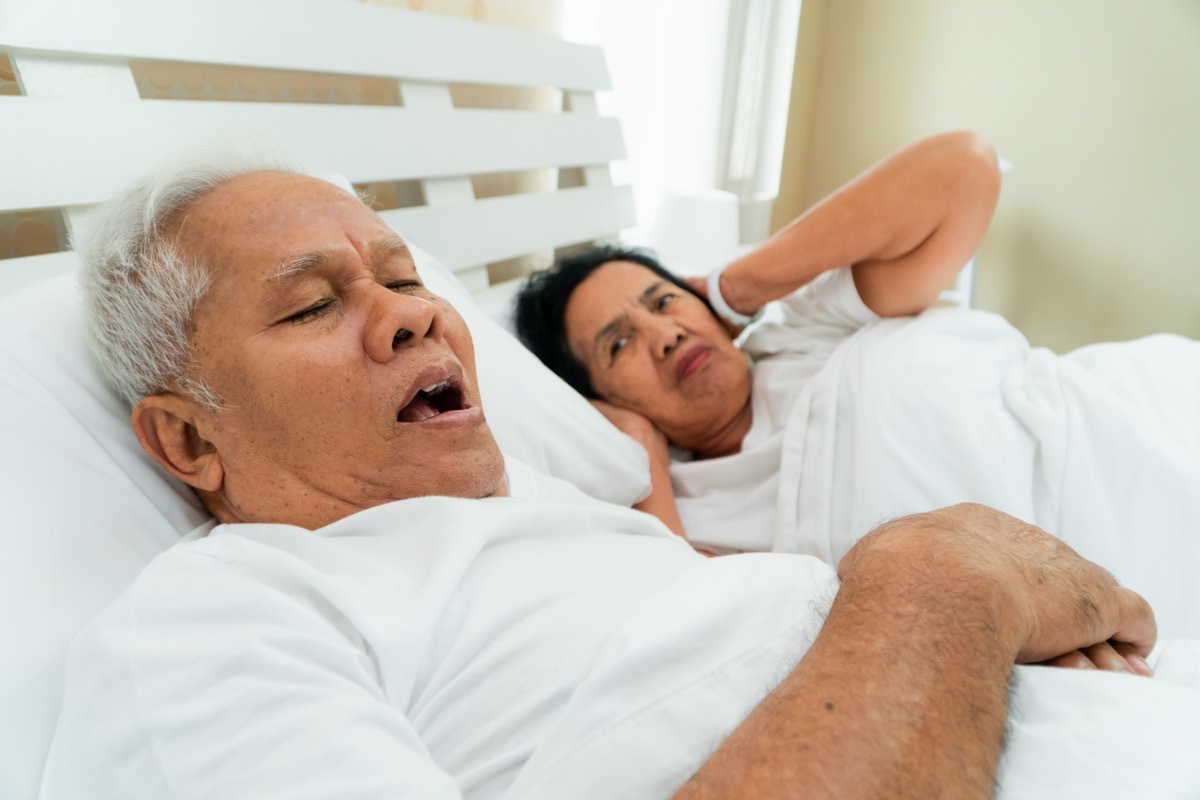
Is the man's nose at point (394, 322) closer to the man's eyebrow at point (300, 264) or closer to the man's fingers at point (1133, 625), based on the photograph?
the man's eyebrow at point (300, 264)

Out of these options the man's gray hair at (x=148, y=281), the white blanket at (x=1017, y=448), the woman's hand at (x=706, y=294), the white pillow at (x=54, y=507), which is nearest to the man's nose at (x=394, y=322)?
the man's gray hair at (x=148, y=281)

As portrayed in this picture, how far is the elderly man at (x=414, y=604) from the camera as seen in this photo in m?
0.59

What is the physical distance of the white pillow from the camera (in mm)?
695

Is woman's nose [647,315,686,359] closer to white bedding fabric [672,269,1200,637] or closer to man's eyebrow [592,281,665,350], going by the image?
man's eyebrow [592,281,665,350]

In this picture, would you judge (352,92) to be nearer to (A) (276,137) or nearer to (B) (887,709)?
(A) (276,137)

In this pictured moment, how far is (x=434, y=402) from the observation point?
3.41ft

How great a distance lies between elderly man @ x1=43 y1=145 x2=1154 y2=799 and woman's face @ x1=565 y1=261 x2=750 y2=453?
59 centimetres

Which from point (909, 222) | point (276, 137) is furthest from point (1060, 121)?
point (276, 137)

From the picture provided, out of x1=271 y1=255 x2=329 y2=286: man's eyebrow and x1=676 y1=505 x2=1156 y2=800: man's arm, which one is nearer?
x1=676 y1=505 x2=1156 y2=800: man's arm

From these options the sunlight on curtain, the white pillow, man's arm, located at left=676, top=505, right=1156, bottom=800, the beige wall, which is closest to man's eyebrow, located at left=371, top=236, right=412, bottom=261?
the white pillow

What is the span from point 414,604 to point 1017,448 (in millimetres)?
1064

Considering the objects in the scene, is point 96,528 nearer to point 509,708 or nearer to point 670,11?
point 509,708

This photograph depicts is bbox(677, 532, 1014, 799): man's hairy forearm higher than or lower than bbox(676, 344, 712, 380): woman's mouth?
higher

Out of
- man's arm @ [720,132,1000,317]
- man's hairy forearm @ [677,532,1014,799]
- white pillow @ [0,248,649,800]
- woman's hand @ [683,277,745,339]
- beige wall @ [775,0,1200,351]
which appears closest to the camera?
man's hairy forearm @ [677,532,1014,799]
